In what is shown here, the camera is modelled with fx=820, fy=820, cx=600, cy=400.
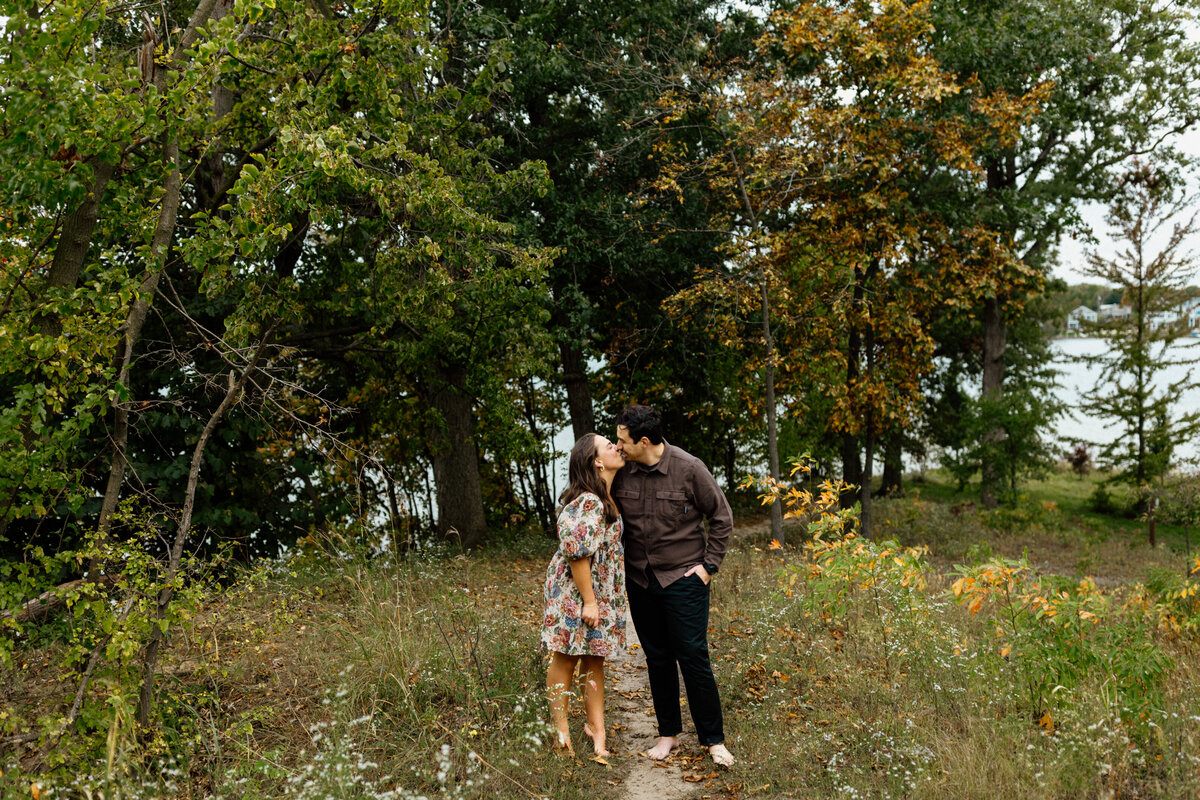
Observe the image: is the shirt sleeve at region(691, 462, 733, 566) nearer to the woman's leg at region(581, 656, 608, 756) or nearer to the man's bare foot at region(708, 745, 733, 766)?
the woman's leg at region(581, 656, 608, 756)

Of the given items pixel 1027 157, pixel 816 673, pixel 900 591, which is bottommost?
pixel 816 673

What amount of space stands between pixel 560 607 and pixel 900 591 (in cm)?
260

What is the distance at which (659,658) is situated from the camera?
4.75 meters

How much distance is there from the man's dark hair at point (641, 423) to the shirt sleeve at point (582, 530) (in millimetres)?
441

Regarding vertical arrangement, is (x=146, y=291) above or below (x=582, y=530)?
above

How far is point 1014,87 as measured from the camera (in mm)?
15133

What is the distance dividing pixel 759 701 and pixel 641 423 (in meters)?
2.18

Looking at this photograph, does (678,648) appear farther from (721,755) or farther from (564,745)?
(564,745)

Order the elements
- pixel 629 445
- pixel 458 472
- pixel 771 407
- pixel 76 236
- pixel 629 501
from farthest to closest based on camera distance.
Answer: pixel 458 472 < pixel 771 407 < pixel 629 501 < pixel 629 445 < pixel 76 236

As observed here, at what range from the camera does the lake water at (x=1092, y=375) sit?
58.6 ft

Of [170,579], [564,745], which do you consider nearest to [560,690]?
[564,745]

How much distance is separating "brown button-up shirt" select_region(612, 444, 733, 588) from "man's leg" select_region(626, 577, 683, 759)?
138 millimetres

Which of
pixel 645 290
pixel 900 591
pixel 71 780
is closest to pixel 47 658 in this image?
pixel 71 780

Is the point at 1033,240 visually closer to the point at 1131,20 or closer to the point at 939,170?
the point at 939,170
